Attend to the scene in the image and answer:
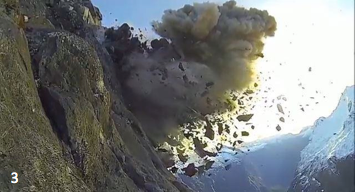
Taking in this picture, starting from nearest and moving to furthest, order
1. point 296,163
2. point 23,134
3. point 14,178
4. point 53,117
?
point 14,178 < point 23,134 < point 53,117 < point 296,163

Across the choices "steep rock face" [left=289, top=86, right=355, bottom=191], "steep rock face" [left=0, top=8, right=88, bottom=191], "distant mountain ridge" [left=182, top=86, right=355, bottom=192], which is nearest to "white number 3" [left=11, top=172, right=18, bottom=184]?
"steep rock face" [left=0, top=8, right=88, bottom=191]

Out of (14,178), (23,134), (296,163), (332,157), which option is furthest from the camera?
(296,163)

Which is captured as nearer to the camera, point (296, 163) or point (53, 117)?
point (53, 117)

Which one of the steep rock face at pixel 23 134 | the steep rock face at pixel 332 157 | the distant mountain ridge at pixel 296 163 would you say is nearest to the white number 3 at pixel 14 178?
the steep rock face at pixel 23 134

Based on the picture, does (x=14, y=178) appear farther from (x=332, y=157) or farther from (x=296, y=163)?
(x=296, y=163)

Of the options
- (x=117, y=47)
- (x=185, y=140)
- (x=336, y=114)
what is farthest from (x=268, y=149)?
(x=117, y=47)

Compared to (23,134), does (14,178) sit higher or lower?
lower

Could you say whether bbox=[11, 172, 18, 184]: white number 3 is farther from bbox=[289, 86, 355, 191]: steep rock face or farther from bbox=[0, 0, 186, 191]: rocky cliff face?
bbox=[289, 86, 355, 191]: steep rock face

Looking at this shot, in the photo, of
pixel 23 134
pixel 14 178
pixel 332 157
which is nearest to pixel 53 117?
pixel 23 134
